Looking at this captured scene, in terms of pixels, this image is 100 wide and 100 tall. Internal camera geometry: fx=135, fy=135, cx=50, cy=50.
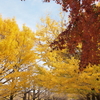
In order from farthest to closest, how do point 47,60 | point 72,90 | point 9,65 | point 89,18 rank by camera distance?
point 47,60 < point 72,90 < point 9,65 < point 89,18

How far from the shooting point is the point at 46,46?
8.42m

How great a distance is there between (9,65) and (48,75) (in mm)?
1911

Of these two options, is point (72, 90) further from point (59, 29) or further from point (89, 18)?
point (89, 18)

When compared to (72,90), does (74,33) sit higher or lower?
higher

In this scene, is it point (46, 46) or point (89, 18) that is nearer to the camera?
point (89, 18)

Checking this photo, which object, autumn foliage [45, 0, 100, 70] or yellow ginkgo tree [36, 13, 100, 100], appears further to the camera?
yellow ginkgo tree [36, 13, 100, 100]

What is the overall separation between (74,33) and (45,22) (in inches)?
270

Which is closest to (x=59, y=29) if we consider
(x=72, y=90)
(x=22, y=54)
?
(x=22, y=54)

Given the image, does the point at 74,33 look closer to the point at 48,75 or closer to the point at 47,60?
the point at 48,75

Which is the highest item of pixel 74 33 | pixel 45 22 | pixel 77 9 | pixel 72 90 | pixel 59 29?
pixel 45 22

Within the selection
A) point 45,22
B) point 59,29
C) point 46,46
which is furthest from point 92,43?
point 45,22

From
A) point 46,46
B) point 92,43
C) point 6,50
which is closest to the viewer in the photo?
point 92,43

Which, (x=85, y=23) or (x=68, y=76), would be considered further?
(x=68, y=76)

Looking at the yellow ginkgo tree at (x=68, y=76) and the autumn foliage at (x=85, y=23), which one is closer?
the autumn foliage at (x=85, y=23)
